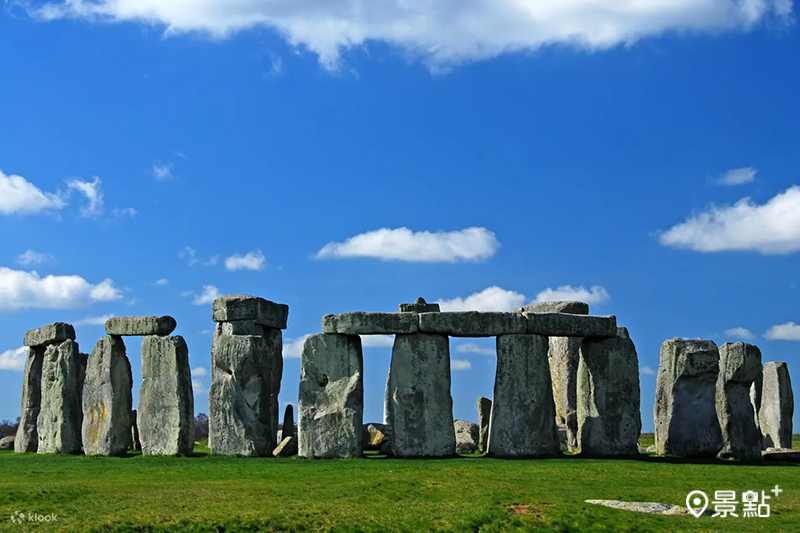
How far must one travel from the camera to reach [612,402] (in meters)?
23.1

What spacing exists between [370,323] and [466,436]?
20.3ft

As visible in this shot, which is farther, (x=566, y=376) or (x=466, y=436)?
(x=566, y=376)

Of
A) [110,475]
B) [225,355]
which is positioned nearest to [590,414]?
[225,355]

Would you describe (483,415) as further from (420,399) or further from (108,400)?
(108,400)

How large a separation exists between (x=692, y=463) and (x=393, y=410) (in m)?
6.01

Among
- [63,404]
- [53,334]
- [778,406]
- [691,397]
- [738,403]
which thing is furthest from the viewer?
[778,406]

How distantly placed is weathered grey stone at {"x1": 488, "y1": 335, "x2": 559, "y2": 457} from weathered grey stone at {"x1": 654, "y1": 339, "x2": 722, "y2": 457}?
9.17ft

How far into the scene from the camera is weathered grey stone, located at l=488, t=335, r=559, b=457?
875 inches

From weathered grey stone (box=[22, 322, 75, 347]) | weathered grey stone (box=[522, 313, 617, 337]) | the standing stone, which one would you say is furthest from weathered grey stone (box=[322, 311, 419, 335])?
weathered grey stone (box=[22, 322, 75, 347])

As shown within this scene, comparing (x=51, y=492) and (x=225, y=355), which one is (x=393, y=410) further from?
(x=51, y=492)

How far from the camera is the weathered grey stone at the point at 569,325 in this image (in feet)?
74.0

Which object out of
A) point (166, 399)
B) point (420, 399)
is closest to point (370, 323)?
point (420, 399)

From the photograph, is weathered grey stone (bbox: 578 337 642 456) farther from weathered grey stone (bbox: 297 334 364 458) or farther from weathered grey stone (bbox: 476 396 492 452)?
weathered grey stone (bbox: 297 334 364 458)

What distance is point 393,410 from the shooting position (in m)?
22.3
